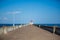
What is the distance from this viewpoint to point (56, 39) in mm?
6312

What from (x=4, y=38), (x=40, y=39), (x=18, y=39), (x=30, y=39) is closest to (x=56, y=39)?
(x=40, y=39)

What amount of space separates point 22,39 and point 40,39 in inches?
32.0

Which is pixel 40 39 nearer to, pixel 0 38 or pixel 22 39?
pixel 22 39

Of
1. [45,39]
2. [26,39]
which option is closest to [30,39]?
[26,39]

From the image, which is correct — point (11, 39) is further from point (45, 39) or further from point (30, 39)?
point (45, 39)

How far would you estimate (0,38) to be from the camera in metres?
6.64

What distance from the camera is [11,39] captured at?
6305 millimetres

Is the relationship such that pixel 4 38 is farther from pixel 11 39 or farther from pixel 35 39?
pixel 35 39

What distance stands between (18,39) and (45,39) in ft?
3.98

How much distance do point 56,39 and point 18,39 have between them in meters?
1.70

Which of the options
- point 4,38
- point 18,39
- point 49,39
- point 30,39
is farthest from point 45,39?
point 4,38

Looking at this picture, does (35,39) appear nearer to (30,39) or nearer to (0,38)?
(30,39)

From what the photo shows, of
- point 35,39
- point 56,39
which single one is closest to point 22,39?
point 35,39

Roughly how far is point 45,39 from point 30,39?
2.24ft
